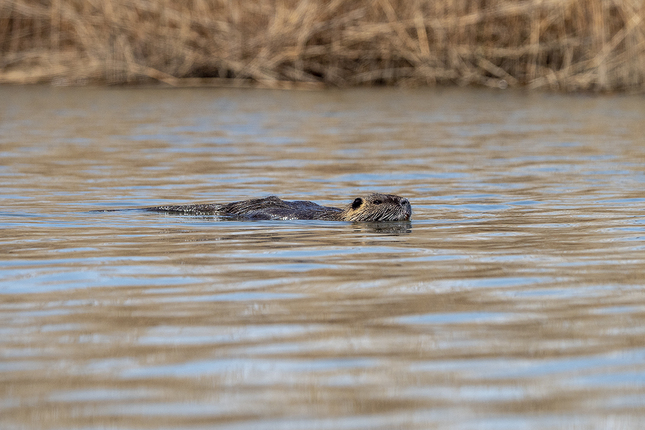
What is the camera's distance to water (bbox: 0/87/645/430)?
280 cm

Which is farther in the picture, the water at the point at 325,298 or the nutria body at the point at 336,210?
the nutria body at the point at 336,210

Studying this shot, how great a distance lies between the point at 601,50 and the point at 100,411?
15.3 m

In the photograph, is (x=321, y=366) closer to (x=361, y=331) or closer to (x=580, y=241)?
(x=361, y=331)

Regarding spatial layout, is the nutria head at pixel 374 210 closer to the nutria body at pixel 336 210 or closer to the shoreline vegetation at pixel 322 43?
the nutria body at pixel 336 210

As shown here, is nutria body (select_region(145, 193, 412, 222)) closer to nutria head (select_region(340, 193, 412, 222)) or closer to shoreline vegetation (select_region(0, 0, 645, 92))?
nutria head (select_region(340, 193, 412, 222))

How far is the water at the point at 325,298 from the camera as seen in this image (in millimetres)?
2805

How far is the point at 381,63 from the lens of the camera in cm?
1948

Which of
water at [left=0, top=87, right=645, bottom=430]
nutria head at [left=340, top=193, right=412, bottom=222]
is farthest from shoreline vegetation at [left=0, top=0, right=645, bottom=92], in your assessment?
nutria head at [left=340, top=193, right=412, bottom=222]

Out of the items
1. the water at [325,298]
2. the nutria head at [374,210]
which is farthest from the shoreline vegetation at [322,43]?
the nutria head at [374,210]

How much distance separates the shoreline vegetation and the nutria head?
1115 cm

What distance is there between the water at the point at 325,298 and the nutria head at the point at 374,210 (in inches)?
3.9

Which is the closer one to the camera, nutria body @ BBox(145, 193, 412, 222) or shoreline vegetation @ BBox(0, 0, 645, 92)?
nutria body @ BBox(145, 193, 412, 222)

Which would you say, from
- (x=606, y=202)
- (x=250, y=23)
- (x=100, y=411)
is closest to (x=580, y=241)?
(x=606, y=202)

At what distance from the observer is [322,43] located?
19.0 metres
